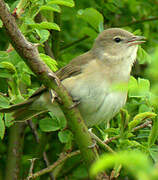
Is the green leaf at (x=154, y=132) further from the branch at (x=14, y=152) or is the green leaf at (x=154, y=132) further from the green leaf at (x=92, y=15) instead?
the branch at (x=14, y=152)

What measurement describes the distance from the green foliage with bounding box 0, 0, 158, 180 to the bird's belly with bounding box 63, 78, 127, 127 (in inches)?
4.2

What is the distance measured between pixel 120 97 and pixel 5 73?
981 millimetres

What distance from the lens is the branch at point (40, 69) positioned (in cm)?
181

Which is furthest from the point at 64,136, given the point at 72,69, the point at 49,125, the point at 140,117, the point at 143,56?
the point at 143,56

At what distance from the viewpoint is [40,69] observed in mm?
1861

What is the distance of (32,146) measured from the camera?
12.9 feet

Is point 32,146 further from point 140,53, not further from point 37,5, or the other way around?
point 37,5

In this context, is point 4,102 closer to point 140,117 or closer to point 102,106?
point 102,106

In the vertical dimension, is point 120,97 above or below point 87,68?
below

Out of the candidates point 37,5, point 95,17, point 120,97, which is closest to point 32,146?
point 120,97

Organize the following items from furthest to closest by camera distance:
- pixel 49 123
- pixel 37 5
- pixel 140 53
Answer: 1. pixel 140 53
2. pixel 49 123
3. pixel 37 5

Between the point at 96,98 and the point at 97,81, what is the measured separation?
0.47ft

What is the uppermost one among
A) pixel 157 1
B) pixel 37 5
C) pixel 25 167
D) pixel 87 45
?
pixel 37 5

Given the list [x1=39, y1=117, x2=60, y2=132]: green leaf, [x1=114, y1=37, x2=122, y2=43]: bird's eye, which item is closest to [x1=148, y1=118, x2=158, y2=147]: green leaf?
[x1=39, y1=117, x2=60, y2=132]: green leaf
